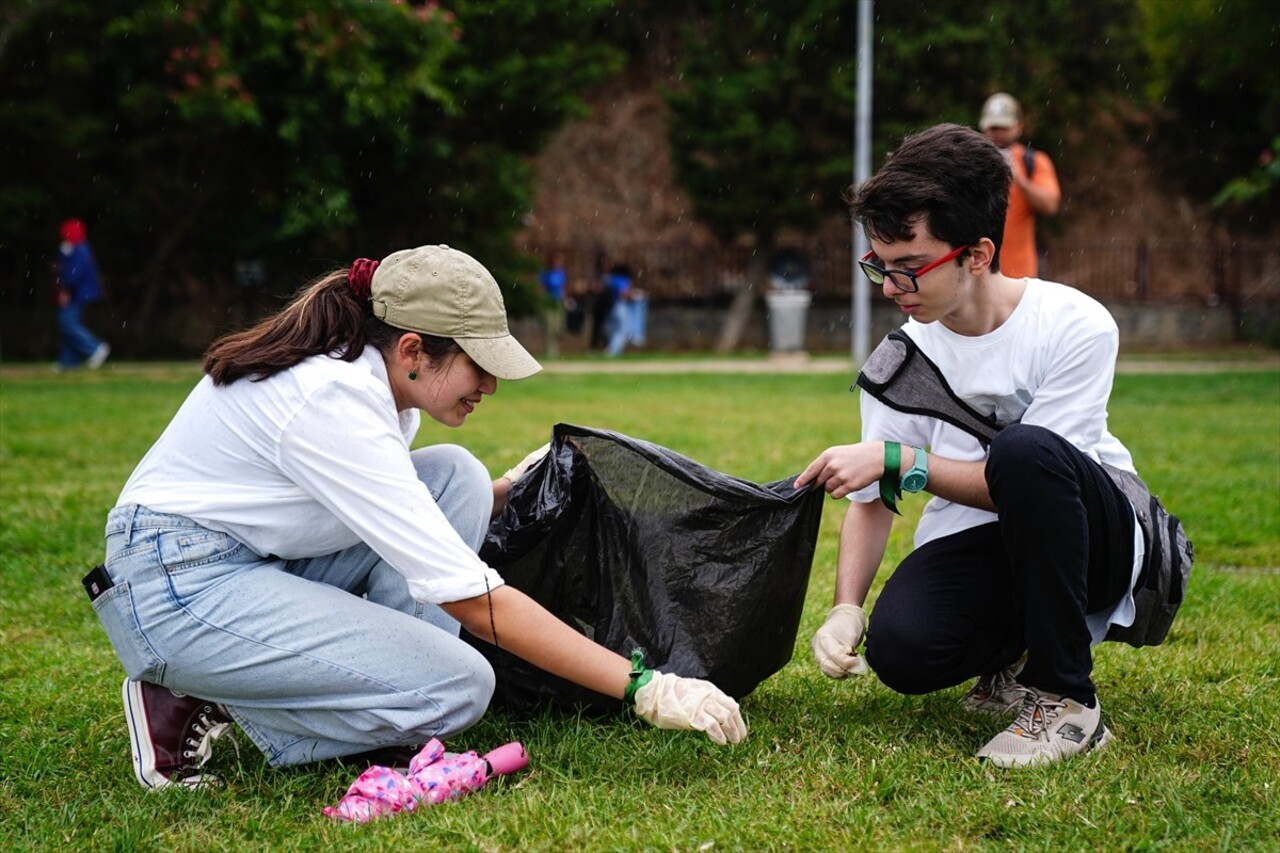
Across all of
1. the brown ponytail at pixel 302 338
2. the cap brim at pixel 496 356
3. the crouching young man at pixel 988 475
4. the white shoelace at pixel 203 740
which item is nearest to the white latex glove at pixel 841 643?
the crouching young man at pixel 988 475

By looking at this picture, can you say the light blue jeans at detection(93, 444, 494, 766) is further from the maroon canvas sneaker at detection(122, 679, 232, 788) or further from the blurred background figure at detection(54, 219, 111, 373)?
the blurred background figure at detection(54, 219, 111, 373)

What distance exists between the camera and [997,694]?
3.27 meters

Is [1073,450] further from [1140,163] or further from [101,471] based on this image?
[1140,163]

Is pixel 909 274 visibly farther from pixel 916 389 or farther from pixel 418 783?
pixel 418 783

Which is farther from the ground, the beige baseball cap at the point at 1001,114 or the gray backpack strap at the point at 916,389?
the beige baseball cap at the point at 1001,114

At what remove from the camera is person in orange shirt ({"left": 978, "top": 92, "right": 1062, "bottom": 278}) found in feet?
26.0

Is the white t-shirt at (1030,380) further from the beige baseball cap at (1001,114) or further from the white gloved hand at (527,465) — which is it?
the beige baseball cap at (1001,114)

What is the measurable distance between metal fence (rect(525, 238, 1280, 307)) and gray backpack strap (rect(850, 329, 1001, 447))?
66.7 feet

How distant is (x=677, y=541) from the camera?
3107 millimetres

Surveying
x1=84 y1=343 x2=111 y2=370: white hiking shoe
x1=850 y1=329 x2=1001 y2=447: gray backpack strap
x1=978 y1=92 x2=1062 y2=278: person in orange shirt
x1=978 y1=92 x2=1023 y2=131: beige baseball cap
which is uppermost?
x1=978 y1=92 x2=1023 y2=131: beige baseball cap

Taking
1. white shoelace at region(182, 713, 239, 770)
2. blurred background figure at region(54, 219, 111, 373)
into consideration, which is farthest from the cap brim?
blurred background figure at region(54, 219, 111, 373)

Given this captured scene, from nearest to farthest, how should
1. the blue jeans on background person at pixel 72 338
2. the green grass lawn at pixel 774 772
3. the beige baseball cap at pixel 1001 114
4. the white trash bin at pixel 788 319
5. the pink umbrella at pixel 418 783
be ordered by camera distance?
the green grass lawn at pixel 774 772 → the pink umbrella at pixel 418 783 → the beige baseball cap at pixel 1001 114 → the blue jeans on background person at pixel 72 338 → the white trash bin at pixel 788 319

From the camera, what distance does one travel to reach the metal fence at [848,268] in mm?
23531

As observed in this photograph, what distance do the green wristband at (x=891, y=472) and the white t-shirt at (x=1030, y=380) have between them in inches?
7.7
